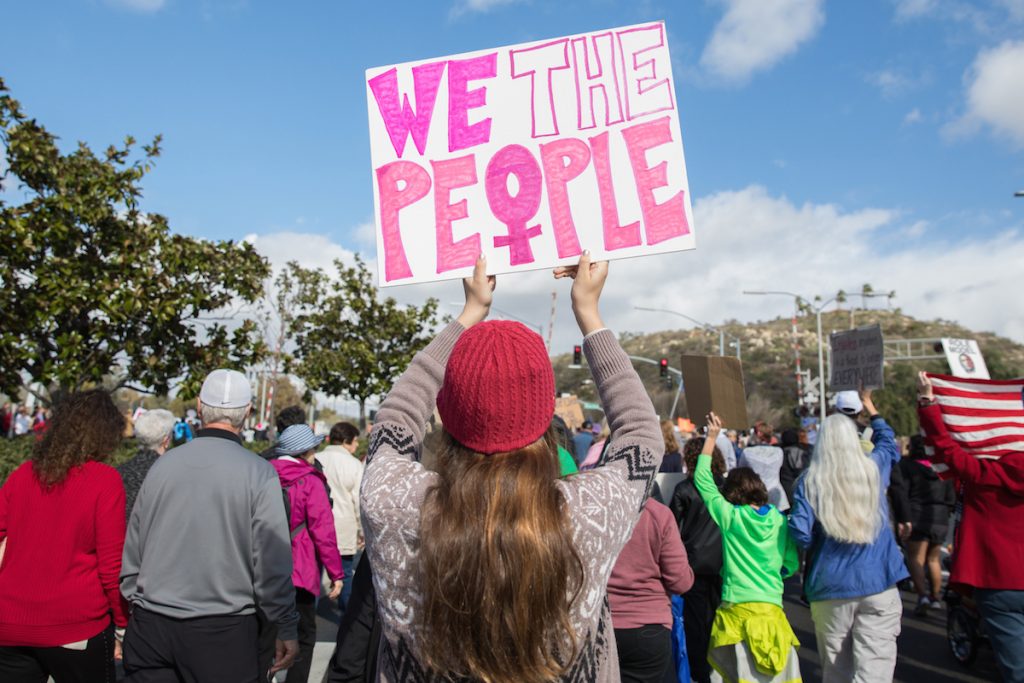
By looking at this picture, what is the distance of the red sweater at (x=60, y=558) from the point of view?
349cm

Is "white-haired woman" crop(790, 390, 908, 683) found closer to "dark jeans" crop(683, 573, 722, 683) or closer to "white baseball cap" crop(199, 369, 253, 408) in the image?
"dark jeans" crop(683, 573, 722, 683)

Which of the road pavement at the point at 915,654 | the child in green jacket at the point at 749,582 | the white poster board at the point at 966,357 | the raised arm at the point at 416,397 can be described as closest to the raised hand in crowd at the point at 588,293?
the raised arm at the point at 416,397

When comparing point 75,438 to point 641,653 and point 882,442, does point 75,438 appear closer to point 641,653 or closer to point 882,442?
point 641,653

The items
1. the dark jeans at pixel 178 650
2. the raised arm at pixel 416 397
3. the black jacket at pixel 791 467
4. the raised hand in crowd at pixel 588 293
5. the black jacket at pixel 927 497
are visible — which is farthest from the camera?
the black jacket at pixel 791 467

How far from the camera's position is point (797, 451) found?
413 inches

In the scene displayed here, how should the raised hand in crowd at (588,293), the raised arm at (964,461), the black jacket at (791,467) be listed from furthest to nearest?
1. the black jacket at (791,467)
2. the raised arm at (964,461)
3. the raised hand in crowd at (588,293)

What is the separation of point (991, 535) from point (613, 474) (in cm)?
363

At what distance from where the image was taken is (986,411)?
438 centimetres

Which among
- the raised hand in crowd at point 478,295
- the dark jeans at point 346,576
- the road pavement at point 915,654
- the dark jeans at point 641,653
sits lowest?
the road pavement at point 915,654

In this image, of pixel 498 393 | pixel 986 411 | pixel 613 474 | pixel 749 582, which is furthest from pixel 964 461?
pixel 498 393

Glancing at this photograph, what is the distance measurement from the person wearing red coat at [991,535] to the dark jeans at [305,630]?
3965mm

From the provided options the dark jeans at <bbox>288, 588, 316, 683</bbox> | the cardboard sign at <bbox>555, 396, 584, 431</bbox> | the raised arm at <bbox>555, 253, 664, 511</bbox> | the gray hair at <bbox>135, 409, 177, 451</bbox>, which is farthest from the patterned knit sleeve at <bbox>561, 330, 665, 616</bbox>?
the cardboard sign at <bbox>555, 396, 584, 431</bbox>

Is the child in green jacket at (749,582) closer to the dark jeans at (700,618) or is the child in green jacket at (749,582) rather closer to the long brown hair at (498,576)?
the dark jeans at (700,618)

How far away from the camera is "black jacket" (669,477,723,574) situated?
5.09m
